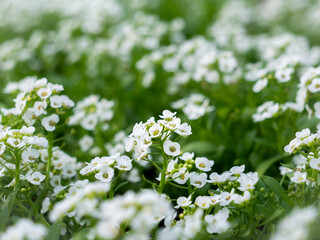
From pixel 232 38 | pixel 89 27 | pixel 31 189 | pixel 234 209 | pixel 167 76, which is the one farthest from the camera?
pixel 89 27

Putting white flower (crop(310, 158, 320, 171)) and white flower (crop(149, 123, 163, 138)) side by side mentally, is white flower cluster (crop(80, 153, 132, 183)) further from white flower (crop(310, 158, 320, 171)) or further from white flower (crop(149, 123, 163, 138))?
white flower (crop(310, 158, 320, 171))

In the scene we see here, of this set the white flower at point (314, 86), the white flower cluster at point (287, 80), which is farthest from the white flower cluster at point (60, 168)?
Result: the white flower at point (314, 86)

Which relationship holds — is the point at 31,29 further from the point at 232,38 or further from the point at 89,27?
the point at 232,38

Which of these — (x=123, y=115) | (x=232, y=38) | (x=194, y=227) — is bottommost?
(x=123, y=115)

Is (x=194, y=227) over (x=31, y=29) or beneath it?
over

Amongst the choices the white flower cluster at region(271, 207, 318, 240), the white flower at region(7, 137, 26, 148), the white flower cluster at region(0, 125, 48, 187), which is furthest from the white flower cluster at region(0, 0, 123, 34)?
the white flower cluster at region(271, 207, 318, 240)

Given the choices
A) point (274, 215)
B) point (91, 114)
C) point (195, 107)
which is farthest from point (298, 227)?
point (91, 114)

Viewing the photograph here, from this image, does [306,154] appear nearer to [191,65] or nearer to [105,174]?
[105,174]

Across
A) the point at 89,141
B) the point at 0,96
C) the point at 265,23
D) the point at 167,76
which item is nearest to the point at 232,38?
the point at 167,76
